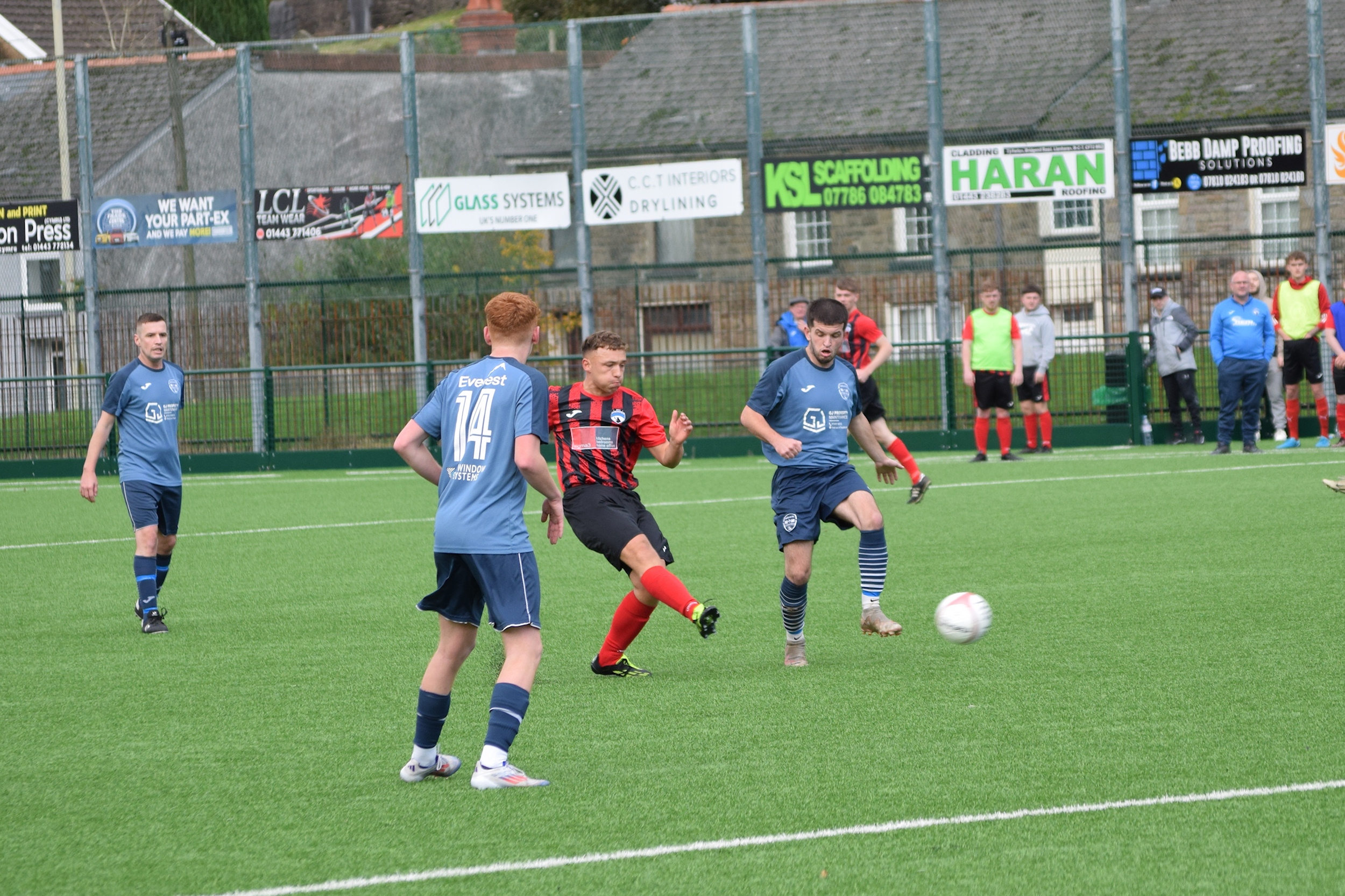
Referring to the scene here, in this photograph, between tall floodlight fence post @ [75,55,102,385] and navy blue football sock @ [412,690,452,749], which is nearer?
navy blue football sock @ [412,690,452,749]

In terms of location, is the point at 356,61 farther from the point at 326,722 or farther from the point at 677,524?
the point at 326,722

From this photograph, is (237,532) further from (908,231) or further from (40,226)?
(908,231)

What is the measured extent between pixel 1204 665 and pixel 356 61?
32318 millimetres

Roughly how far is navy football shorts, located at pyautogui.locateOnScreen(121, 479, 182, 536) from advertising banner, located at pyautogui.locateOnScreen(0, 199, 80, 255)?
15.8 metres

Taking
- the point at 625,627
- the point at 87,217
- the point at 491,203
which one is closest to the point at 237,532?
the point at 625,627

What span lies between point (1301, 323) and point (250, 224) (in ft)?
47.3

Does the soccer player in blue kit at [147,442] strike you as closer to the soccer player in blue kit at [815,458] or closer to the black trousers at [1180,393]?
the soccer player in blue kit at [815,458]

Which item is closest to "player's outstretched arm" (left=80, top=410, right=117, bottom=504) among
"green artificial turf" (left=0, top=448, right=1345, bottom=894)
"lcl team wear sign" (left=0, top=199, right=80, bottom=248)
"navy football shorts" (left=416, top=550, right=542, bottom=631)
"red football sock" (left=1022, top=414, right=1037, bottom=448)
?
"green artificial turf" (left=0, top=448, right=1345, bottom=894)

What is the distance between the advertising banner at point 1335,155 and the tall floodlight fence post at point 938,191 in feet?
16.3

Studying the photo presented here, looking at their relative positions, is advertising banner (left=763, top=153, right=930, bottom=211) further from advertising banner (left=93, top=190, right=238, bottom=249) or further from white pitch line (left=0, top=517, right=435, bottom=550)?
white pitch line (left=0, top=517, right=435, bottom=550)

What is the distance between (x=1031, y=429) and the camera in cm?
2009

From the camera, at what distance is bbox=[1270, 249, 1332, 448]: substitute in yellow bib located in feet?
58.4

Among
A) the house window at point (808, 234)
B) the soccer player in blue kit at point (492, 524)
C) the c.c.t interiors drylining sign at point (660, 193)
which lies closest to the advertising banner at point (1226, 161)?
the c.c.t interiors drylining sign at point (660, 193)

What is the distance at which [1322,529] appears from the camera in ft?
37.5
